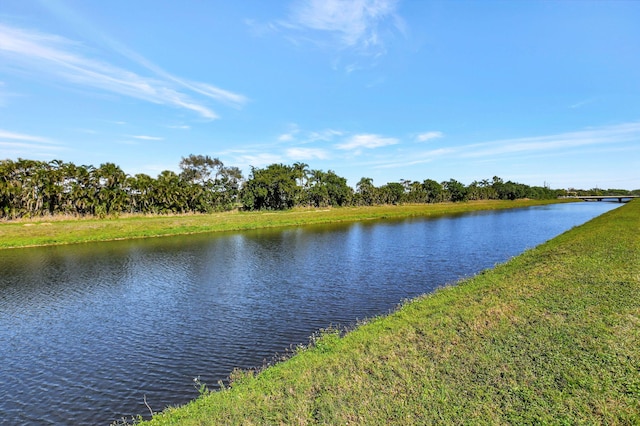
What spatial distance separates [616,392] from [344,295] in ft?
53.6

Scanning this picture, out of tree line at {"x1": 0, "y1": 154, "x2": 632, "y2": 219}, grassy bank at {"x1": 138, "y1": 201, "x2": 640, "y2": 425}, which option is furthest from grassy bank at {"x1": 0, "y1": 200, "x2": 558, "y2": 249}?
grassy bank at {"x1": 138, "y1": 201, "x2": 640, "y2": 425}

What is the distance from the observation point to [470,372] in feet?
32.0

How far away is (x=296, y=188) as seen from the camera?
122 m

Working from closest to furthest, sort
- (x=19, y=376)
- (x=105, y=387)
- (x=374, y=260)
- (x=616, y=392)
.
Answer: (x=616, y=392), (x=105, y=387), (x=19, y=376), (x=374, y=260)

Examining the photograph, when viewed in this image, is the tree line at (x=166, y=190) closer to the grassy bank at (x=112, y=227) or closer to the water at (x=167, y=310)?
the grassy bank at (x=112, y=227)

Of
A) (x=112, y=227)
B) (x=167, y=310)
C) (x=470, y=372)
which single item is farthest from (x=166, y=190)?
(x=470, y=372)

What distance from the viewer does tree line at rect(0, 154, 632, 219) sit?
74.8 m

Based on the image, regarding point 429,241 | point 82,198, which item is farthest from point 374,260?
point 82,198

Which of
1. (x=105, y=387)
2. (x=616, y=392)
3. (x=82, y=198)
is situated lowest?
(x=105, y=387)

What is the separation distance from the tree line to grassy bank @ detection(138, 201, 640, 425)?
88041 mm

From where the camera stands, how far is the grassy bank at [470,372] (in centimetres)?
814

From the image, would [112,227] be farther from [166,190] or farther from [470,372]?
[470,372]

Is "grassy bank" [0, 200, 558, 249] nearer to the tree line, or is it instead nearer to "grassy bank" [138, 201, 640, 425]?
the tree line

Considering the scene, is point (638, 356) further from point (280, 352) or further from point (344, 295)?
point (344, 295)
